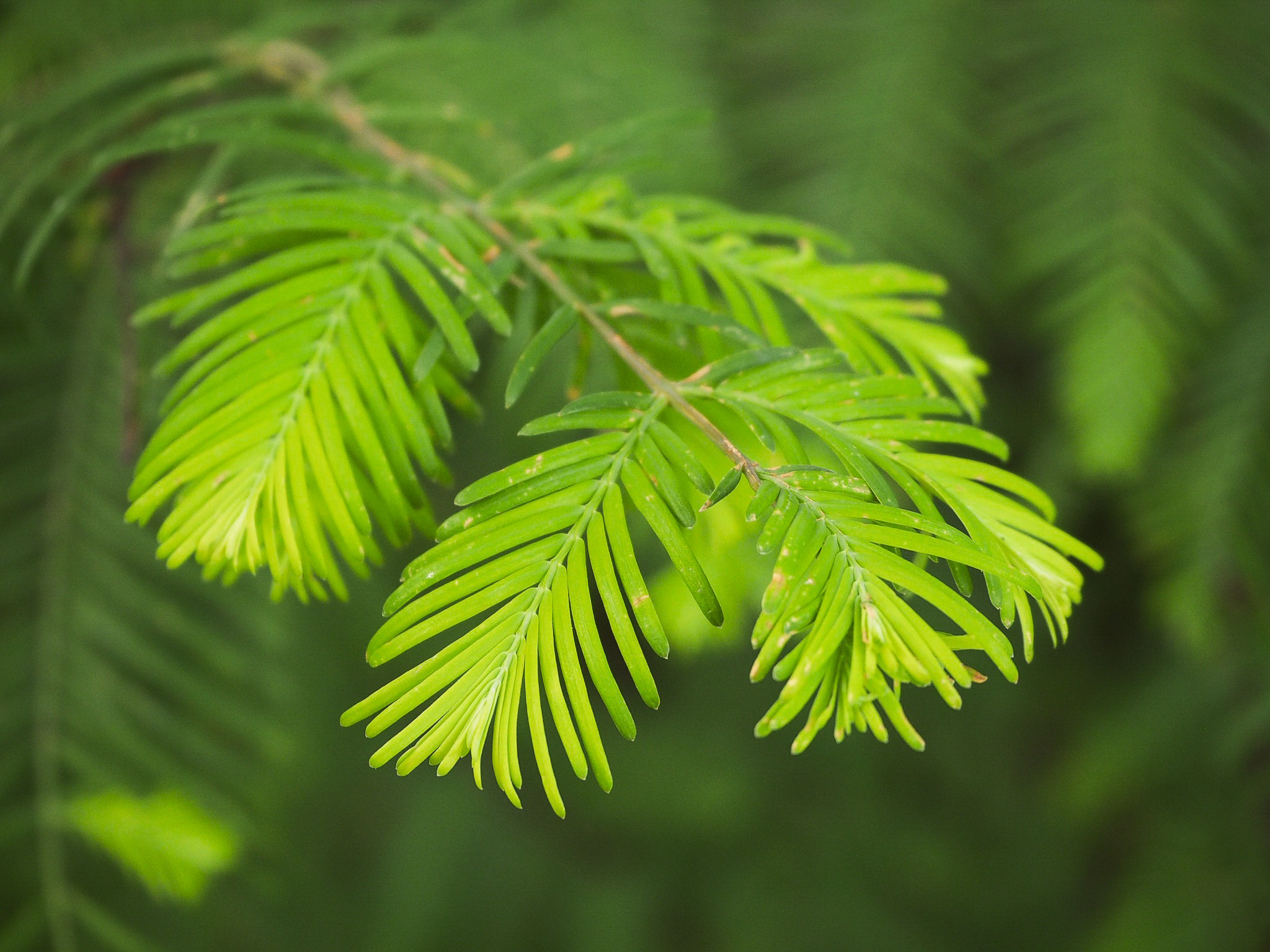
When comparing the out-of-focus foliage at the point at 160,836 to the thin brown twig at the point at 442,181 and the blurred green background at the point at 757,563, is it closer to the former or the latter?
the blurred green background at the point at 757,563

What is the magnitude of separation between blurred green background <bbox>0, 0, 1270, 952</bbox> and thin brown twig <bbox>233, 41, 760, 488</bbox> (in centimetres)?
6

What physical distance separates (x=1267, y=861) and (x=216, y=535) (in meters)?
1.43

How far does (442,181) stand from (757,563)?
317 millimetres

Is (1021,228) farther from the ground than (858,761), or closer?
farther from the ground

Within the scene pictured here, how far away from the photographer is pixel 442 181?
0.52 metres

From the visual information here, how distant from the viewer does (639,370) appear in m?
0.38

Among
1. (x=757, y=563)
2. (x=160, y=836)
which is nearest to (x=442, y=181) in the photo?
(x=757, y=563)

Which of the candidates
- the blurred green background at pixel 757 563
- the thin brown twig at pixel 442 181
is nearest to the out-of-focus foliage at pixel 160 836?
the blurred green background at pixel 757 563

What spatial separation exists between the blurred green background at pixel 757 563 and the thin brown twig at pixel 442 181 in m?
0.06

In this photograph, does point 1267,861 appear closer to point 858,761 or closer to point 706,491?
point 858,761

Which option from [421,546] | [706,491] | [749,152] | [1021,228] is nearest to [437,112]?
[706,491]

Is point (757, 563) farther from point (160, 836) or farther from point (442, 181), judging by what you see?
point (160, 836)

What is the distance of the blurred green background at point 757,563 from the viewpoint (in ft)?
2.39

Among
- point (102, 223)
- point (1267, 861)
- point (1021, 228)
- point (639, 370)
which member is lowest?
point (1267, 861)
